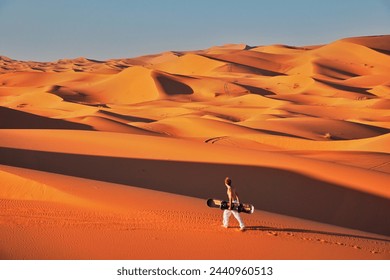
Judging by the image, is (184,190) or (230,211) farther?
(184,190)

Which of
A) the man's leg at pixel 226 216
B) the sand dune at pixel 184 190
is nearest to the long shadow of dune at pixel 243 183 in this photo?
the sand dune at pixel 184 190

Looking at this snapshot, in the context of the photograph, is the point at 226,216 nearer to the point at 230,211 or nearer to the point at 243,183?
the point at 230,211

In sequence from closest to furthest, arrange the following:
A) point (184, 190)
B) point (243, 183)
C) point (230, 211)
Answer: point (230, 211) → point (184, 190) → point (243, 183)

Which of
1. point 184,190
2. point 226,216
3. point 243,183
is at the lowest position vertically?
point 226,216

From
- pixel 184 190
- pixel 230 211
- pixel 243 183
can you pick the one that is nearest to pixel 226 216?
pixel 230 211

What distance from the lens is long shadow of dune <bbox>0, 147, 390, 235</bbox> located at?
11.7m

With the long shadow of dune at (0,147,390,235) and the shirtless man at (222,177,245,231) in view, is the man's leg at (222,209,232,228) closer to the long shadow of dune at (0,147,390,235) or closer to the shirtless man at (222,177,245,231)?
the shirtless man at (222,177,245,231)

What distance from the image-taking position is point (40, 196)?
8.62m

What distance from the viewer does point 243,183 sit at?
12688mm

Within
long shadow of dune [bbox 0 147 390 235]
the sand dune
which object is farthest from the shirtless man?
long shadow of dune [bbox 0 147 390 235]

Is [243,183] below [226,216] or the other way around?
the other way around

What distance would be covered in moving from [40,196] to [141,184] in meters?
3.90

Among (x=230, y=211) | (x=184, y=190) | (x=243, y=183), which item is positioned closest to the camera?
(x=230, y=211)
